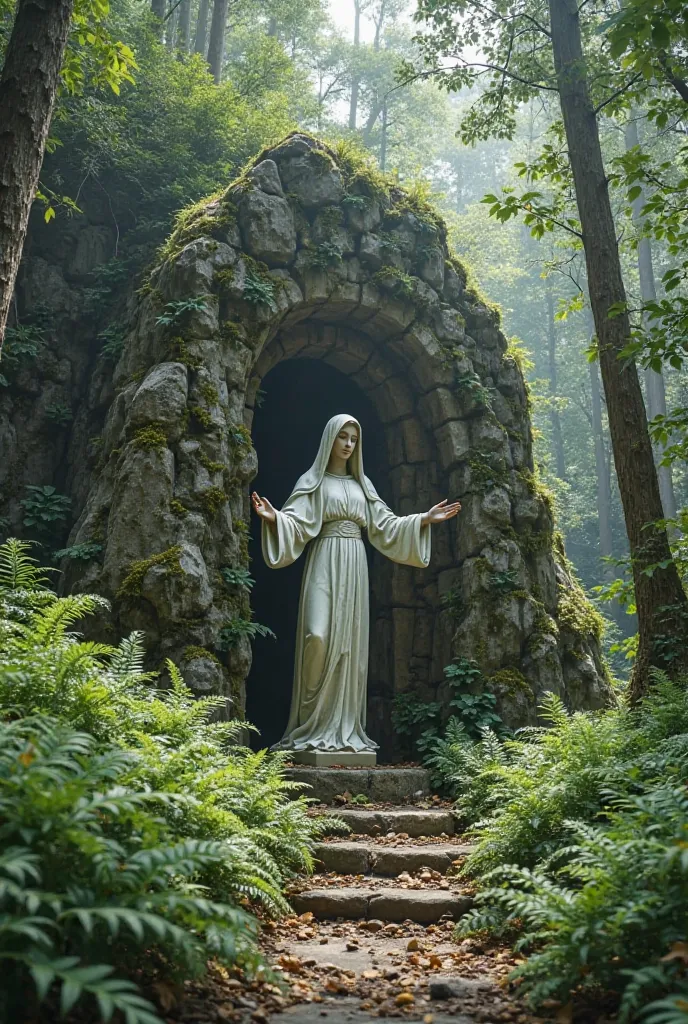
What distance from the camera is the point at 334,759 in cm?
760

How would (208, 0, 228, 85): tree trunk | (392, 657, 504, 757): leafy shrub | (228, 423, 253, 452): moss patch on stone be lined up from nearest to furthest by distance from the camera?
(228, 423, 253, 452): moss patch on stone → (392, 657, 504, 757): leafy shrub → (208, 0, 228, 85): tree trunk

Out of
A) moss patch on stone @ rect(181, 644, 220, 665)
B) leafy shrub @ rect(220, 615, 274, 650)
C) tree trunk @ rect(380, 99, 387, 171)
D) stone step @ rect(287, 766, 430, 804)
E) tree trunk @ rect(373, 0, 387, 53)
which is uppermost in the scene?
tree trunk @ rect(373, 0, 387, 53)

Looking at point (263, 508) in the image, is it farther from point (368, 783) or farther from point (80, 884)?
point (80, 884)

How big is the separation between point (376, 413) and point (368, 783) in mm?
4615

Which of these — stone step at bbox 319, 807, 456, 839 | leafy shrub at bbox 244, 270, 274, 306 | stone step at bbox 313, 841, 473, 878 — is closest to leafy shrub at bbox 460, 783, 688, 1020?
stone step at bbox 313, 841, 473, 878

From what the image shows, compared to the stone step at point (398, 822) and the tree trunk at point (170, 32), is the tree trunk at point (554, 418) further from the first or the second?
the stone step at point (398, 822)

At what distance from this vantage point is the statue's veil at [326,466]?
830cm

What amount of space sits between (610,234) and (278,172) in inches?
145

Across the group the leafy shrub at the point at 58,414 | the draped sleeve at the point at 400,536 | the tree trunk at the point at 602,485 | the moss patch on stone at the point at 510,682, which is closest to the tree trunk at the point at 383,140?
the tree trunk at the point at 602,485

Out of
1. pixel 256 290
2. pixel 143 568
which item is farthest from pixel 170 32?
pixel 143 568

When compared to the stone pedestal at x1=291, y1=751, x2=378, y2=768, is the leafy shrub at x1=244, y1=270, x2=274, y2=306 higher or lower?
higher

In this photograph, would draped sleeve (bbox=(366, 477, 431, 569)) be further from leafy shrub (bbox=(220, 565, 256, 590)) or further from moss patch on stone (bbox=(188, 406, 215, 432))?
moss patch on stone (bbox=(188, 406, 215, 432))

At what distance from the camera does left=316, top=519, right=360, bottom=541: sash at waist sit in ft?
27.2

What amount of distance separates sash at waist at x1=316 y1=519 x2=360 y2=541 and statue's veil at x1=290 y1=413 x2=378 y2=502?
0.37 meters
